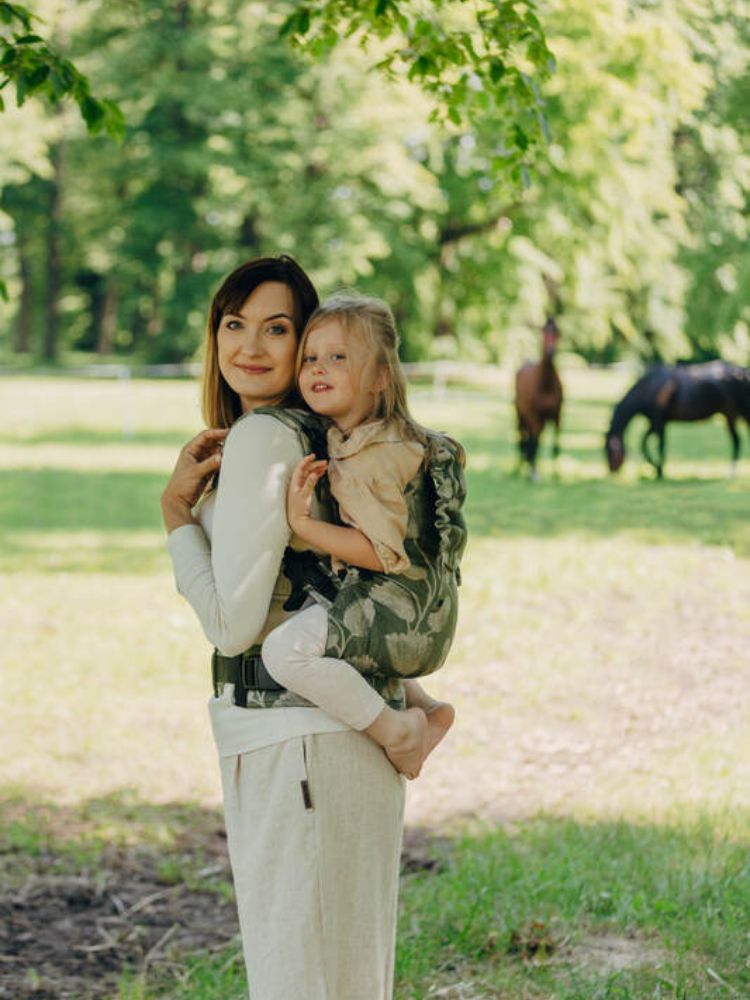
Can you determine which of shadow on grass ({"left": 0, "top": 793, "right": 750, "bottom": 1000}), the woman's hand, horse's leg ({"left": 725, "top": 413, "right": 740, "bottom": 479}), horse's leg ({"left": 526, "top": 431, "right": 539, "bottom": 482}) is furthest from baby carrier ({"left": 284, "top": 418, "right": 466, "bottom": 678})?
horse's leg ({"left": 725, "top": 413, "right": 740, "bottom": 479})

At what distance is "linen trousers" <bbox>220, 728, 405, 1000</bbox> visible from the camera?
260cm

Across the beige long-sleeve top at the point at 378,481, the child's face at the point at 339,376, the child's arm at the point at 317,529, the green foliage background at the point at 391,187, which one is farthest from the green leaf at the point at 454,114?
the green foliage background at the point at 391,187

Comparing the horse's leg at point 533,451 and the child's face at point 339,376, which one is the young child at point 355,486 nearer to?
the child's face at point 339,376

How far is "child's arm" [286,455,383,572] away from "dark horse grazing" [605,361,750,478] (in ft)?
Result: 47.4

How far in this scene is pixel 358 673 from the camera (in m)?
2.56

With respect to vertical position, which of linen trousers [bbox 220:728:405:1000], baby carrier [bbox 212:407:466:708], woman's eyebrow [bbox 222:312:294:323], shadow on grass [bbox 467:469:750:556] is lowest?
shadow on grass [bbox 467:469:750:556]

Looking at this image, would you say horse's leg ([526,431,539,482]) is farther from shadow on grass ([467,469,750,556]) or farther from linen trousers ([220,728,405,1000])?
linen trousers ([220,728,405,1000])

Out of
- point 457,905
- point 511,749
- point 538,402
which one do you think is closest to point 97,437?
point 538,402

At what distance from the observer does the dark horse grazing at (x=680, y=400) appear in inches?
659

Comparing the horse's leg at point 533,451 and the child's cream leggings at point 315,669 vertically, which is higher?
the child's cream leggings at point 315,669

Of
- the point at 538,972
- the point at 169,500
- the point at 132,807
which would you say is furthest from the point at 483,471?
the point at 169,500

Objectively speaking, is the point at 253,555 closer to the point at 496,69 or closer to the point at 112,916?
the point at 496,69

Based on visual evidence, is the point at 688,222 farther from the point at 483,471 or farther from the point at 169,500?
the point at 169,500

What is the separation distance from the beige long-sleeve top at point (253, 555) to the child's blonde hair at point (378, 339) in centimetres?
20
